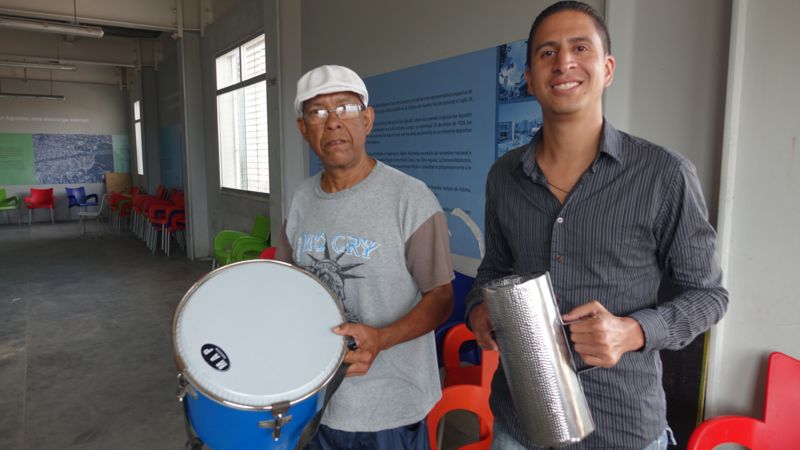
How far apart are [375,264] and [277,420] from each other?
40cm

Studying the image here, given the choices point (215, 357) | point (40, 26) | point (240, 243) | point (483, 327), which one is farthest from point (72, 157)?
point (483, 327)

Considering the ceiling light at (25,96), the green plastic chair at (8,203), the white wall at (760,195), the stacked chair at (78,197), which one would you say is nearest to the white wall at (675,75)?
the white wall at (760,195)

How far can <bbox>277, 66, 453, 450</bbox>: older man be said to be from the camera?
1218 millimetres

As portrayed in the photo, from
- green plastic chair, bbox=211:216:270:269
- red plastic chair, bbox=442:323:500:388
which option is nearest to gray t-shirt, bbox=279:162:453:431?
red plastic chair, bbox=442:323:500:388

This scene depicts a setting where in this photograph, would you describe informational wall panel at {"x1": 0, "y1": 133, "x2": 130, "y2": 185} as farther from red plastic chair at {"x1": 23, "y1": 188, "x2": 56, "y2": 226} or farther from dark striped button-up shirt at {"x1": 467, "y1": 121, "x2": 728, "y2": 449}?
dark striped button-up shirt at {"x1": 467, "y1": 121, "x2": 728, "y2": 449}

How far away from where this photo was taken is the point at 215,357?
1.05 metres

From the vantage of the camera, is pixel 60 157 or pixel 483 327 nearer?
pixel 483 327

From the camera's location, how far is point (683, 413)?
1865 mm

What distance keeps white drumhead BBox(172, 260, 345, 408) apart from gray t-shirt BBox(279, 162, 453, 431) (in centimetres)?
12

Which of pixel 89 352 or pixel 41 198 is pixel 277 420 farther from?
pixel 41 198

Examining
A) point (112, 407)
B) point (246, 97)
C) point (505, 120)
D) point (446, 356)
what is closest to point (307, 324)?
point (446, 356)

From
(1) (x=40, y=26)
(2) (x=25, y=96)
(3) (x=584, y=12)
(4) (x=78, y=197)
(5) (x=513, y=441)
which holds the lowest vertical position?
(4) (x=78, y=197)

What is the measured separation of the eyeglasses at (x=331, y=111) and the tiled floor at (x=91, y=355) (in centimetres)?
193

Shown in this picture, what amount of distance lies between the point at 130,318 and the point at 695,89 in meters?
4.93
